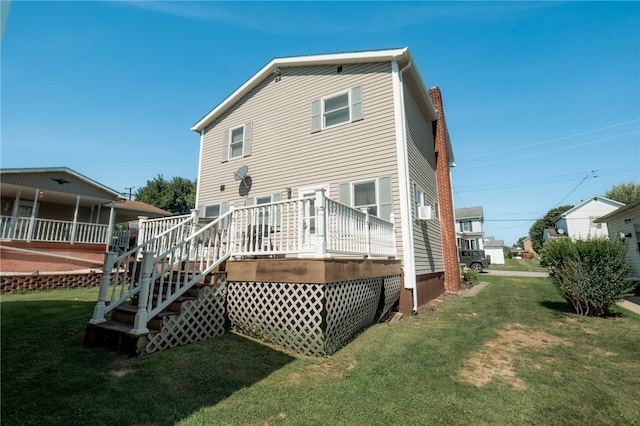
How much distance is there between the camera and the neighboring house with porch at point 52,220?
492 inches

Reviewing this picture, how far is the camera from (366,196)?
860 cm

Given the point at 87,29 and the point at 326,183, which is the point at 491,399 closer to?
the point at 326,183

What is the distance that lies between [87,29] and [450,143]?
15585 mm

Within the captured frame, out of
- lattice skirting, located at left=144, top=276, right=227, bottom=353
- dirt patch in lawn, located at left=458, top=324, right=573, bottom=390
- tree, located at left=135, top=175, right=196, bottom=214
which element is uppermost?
tree, located at left=135, top=175, right=196, bottom=214

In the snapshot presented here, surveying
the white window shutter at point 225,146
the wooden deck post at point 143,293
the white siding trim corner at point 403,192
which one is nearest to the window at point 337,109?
the white siding trim corner at point 403,192

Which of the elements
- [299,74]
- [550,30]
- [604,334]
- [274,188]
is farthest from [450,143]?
[604,334]

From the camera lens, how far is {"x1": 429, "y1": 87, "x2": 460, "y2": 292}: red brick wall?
38.7 ft

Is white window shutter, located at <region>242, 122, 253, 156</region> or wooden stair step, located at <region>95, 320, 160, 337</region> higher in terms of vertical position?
white window shutter, located at <region>242, 122, 253, 156</region>

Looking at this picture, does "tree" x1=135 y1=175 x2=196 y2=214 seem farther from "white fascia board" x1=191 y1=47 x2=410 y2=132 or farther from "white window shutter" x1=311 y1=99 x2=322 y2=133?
"white window shutter" x1=311 y1=99 x2=322 y2=133

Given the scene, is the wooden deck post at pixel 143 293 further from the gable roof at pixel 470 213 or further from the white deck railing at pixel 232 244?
the gable roof at pixel 470 213

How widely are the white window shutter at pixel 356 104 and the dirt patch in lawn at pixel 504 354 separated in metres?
7.03

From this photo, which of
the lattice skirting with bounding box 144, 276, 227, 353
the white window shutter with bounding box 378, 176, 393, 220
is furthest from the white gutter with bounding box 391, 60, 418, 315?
the lattice skirting with bounding box 144, 276, 227, 353

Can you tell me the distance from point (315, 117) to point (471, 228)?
38.1m

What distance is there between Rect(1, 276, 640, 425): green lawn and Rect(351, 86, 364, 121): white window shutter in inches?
260
